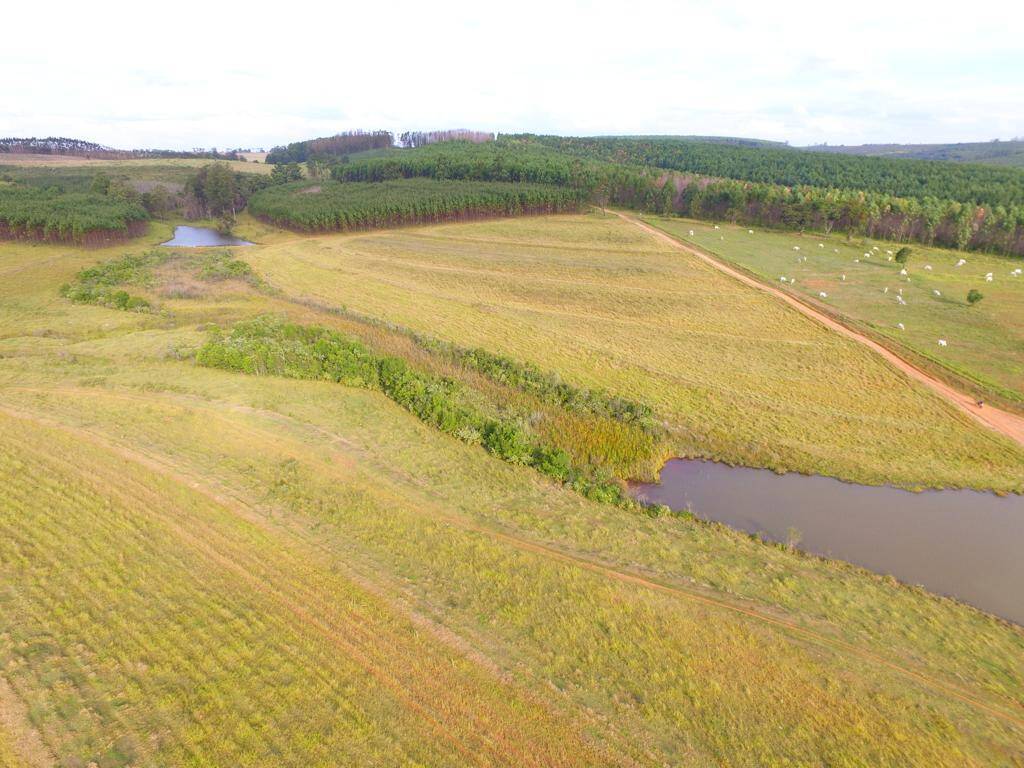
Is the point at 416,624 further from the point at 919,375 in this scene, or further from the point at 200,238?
the point at 200,238

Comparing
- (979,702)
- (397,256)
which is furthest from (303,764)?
(397,256)

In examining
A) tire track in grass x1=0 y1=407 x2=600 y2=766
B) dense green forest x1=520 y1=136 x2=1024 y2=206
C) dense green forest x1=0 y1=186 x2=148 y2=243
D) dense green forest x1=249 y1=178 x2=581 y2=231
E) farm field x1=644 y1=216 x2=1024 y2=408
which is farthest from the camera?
dense green forest x1=520 y1=136 x2=1024 y2=206

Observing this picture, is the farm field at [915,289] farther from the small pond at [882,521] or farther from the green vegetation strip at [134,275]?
the green vegetation strip at [134,275]

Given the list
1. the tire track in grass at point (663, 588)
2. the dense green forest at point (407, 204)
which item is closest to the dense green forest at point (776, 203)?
the dense green forest at point (407, 204)

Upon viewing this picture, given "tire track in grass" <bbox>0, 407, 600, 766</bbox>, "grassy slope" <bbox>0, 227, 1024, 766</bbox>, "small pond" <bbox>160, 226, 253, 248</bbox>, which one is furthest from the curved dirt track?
"small pond" <bbox>160, 226, 253, 248</bbox>

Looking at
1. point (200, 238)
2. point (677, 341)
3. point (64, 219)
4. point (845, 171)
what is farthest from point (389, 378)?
point (845, 171)

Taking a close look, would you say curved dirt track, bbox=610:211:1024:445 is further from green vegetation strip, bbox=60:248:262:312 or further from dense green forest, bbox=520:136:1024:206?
dense green forest, bbox=520:136:1024:206
